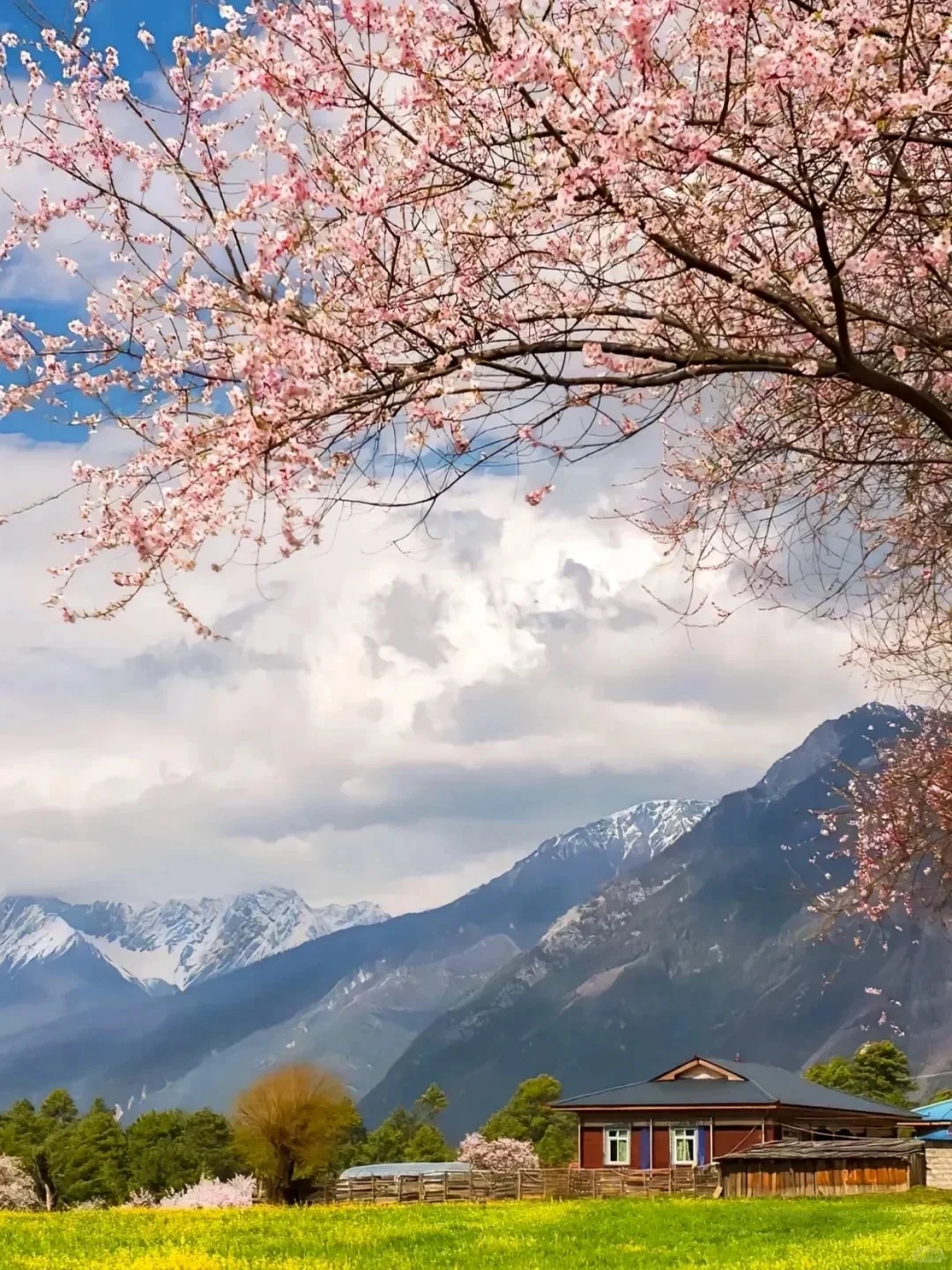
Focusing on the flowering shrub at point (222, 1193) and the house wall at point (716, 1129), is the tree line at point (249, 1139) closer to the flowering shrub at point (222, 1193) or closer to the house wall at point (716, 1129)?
the flowering shrub at point (222, 1193)

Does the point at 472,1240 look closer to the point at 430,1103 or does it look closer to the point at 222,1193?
the point at 222,1193

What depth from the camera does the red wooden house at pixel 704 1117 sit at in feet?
156

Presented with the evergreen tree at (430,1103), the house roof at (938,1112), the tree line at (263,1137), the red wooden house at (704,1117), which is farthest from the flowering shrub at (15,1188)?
the evergreen tree at (430,1103)

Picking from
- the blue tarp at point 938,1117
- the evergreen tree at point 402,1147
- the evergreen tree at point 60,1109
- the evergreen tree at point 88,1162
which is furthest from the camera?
the evergreen tree at point 402,1147

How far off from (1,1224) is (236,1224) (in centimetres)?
290

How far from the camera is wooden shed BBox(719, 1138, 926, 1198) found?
36.3 m

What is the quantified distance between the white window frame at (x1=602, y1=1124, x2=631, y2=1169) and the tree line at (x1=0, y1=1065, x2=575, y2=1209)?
3073 mm

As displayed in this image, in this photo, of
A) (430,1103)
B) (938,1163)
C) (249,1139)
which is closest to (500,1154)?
(430,1103)

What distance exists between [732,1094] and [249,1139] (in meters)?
17.1

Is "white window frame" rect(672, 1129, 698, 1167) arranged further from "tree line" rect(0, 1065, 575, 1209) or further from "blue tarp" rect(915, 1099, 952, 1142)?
"blue tarp" rect(915, 1099, 952, 1142)

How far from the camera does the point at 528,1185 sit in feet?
128

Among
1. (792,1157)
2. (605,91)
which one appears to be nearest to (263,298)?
(605,91)

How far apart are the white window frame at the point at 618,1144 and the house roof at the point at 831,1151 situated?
9.85 m

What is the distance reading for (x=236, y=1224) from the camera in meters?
17.2
